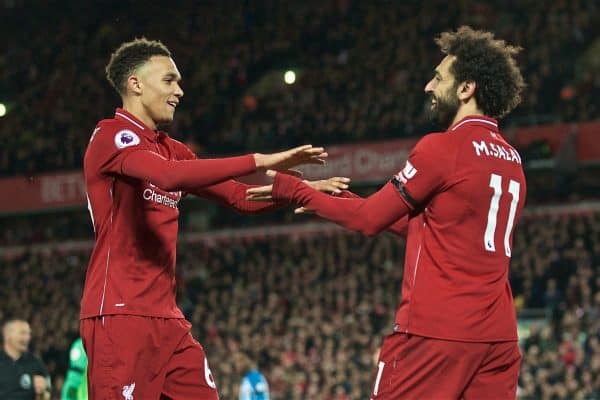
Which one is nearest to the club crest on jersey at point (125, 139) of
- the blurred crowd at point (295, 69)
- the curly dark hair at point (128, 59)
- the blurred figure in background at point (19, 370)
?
the curly dark hair at point (128, 59)

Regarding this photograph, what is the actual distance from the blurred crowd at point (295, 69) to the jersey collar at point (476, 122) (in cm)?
1588

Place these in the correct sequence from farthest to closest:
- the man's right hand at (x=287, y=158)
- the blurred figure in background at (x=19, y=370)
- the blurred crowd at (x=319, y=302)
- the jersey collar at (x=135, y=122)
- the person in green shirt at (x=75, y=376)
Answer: the blurred crowd at (x=319, y=302) → the person in green shirt at (x=75, y=376) → the blurred figure in background at (x=19, y=370) → the jersey collar at (x=135, y=122) → the man's right hand at (x=287, y=158)

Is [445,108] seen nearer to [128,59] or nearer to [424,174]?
[424,174]

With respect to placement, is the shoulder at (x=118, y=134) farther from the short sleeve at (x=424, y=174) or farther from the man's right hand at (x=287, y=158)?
the short sleeve at (x=424, y=174)

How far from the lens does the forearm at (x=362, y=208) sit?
4445mm

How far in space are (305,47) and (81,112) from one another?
17.6ft

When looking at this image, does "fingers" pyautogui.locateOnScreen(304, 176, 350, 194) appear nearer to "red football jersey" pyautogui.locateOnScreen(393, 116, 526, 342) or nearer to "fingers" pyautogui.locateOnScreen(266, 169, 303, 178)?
"fingers" pyautogui.locateOnScreen(266, 169, 303, 178)

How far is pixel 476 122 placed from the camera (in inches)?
181

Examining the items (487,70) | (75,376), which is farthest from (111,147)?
(75,376)

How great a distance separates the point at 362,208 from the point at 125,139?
1.19m

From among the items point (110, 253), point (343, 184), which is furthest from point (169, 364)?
point (343, 184)

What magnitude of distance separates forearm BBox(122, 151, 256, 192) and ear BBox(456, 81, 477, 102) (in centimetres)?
94

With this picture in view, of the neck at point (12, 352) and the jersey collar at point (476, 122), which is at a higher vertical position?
the jersey collar at point (476, 122)

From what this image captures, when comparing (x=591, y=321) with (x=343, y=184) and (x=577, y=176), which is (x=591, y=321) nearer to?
(x=577, y=176)
